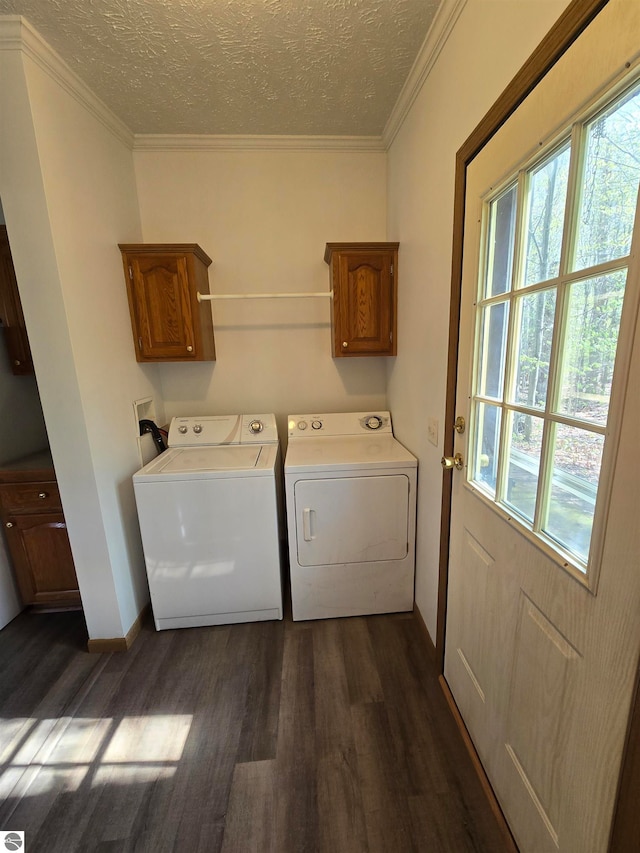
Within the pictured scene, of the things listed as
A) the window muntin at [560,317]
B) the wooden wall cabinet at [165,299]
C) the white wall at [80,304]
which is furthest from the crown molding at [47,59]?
the window muntin at [560,317]

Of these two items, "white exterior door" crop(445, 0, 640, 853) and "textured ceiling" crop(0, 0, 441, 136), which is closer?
"white exterior door" crop(445, 0, 640, 853)

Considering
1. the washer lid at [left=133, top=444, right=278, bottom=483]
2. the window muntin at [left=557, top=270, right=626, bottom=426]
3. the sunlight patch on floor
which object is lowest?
the sunlight patch on floor

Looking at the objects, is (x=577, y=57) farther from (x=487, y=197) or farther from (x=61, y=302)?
(x=61, y=302)

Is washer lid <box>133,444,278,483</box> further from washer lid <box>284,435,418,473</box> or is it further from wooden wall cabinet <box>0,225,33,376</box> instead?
wooden wall cabinet <box>0,225,33,376</box>

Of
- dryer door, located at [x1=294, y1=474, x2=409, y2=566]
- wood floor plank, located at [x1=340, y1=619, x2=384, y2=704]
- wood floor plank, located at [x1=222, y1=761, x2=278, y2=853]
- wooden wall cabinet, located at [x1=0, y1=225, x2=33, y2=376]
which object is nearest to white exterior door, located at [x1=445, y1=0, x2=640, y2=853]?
wood floor plank, located at [x1=340, y1=619, x2=384, y2=704]

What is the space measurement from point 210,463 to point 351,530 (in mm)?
839

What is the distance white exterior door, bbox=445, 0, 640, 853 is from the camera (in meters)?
0.62

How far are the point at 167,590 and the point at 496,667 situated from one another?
157 cm

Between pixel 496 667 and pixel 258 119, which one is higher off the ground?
pixel 258 119

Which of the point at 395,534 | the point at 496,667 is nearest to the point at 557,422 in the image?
the point at 496,667

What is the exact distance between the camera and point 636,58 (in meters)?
A: 0.56

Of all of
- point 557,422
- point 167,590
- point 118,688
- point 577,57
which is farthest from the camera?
point 167,590

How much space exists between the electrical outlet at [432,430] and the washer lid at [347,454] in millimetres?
222

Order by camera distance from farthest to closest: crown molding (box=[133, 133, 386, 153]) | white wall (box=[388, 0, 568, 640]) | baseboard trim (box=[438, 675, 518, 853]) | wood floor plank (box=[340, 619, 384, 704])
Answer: crown molding (box=[133, 133, 386, 153])
wood floor plank (box=[340, 619, 384, 704])
baseboard trim (box=[438, 675, 518, 853])
white wall (box=[388, 0, 568, 640])
